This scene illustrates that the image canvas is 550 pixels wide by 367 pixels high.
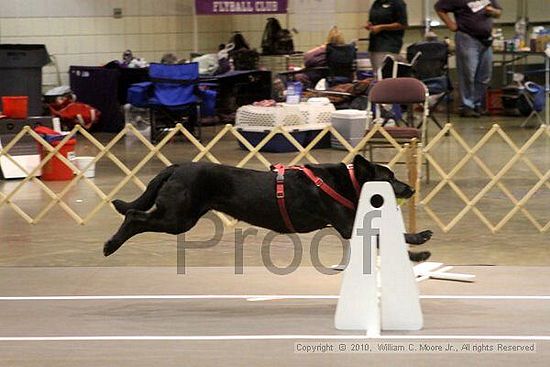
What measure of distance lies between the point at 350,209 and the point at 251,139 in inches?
222


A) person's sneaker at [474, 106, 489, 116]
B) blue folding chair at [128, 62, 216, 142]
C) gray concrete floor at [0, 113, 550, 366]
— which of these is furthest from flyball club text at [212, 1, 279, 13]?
gray concrete floor at [0, 113, 550, 366]

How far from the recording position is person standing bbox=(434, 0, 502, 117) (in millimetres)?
11695

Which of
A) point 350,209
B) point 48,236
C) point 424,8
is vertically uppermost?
point 424,8

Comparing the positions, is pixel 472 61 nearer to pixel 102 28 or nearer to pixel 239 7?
pixel 239 7

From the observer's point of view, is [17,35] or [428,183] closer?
[428,183]

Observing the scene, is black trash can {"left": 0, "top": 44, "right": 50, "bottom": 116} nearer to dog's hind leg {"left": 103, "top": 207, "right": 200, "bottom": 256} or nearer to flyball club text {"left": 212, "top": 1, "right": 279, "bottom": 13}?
flyball club text {"left": 212, "top": 1, "right": 279, "bottom": 13}

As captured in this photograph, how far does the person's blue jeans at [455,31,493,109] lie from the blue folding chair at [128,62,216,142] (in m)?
3.14

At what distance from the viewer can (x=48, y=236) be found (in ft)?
21.9

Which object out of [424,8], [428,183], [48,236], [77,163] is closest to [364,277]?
[48,236]

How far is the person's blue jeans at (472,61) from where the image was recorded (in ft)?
39.0

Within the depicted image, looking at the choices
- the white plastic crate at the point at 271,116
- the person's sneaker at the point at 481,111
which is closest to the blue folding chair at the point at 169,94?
the white plastic crate at the point at 271,116

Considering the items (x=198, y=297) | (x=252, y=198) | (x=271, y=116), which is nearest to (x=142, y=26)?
(x=271, y=116)

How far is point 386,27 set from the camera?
11641 mm

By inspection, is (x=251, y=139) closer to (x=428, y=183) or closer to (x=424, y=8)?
(x=428, y=183)
